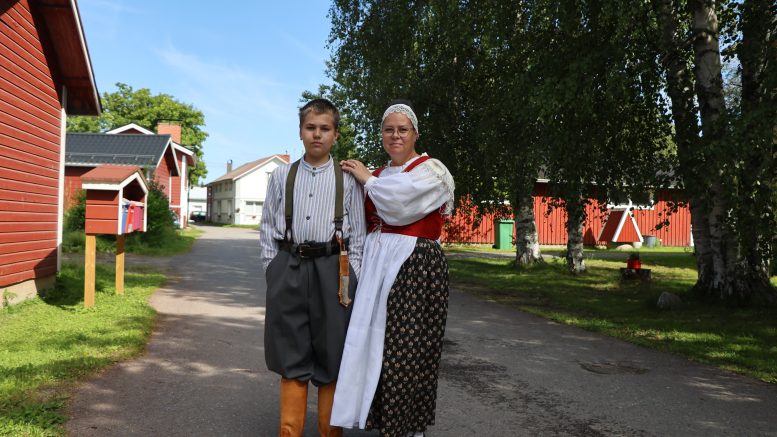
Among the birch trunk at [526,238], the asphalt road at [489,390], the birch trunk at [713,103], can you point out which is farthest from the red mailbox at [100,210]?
the birch trunk at [526,238]

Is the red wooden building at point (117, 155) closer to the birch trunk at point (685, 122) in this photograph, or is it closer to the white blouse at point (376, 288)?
the birch trunk at point (685, 122)

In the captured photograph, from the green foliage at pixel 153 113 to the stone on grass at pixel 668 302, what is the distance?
5858 centimetres

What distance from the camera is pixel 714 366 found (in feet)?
20.0

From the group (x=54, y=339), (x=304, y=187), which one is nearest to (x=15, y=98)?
(x=54, y=339)

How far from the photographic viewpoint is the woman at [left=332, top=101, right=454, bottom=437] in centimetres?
320

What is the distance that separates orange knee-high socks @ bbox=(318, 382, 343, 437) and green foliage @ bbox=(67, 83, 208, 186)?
62976mm

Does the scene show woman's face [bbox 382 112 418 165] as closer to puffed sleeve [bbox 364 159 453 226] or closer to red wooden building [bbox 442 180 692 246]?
puffed sleeve [bbox 364 159 453 226]

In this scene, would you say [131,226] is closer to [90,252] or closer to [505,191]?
[90,252]

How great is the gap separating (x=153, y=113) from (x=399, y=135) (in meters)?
65.8

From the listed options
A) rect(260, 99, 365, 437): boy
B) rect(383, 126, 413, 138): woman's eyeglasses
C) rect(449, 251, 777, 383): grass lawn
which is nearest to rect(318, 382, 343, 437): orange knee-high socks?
rect(260, 99, 365, 437): boy

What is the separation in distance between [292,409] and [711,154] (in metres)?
6.36

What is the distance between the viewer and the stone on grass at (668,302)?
9.61 m

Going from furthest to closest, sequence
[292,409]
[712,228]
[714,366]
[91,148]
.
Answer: [91,148]
[712,228]
[714,366]
[292,409]

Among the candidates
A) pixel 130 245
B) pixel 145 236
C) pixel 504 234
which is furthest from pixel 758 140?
pixel 504 234
